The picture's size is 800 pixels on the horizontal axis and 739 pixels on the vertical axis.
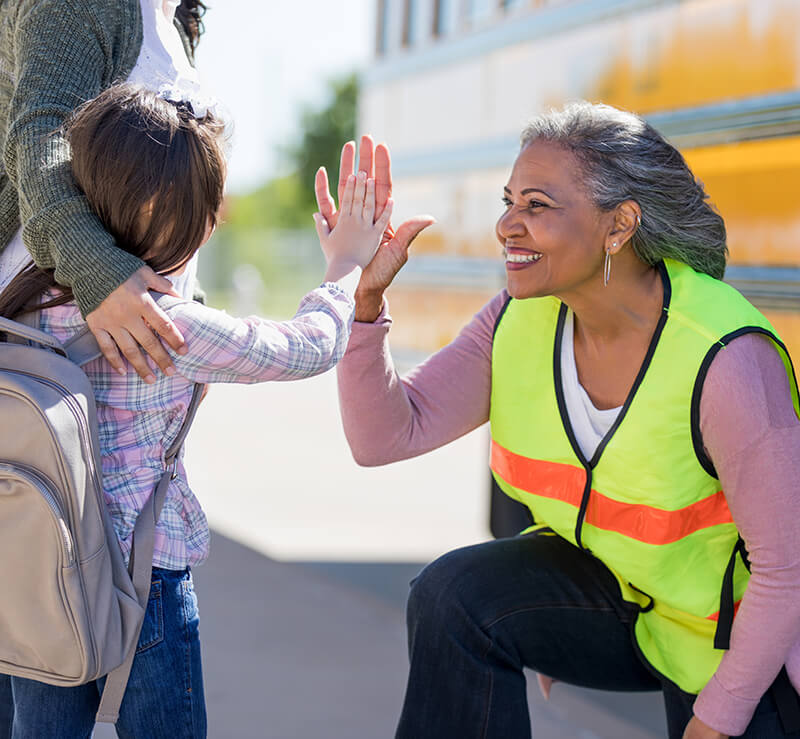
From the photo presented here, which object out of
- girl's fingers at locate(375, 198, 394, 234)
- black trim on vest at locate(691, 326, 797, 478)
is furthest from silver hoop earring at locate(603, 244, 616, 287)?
girl's fingers at locate(375, 198, 394, 234)

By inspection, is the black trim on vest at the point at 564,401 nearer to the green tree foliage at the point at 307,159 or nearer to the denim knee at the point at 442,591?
the denim knee at the point at 442,591

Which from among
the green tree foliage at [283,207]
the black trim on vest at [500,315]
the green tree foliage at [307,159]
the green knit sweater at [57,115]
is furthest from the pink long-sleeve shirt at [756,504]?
the green tree foliage at [307,159]

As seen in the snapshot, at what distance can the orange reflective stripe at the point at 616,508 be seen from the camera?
1831mm

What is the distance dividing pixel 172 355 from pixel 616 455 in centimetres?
73

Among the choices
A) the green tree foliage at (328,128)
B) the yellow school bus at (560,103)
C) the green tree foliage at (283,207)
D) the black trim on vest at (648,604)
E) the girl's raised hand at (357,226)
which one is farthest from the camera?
the green tree foliage at (328,128)

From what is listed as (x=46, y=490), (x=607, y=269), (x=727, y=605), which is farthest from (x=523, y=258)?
(x=46, y=490)

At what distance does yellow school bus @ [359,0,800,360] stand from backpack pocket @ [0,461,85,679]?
4.80 feet

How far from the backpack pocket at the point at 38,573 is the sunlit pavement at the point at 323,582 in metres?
1.09

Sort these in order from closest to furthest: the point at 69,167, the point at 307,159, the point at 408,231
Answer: the point at 69,167
the point at 408,231
the point at 307,159

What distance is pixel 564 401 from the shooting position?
1.95 meters

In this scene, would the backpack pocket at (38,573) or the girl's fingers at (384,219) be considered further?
the girl's fingers at (384,219)

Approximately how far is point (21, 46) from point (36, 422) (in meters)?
0.56

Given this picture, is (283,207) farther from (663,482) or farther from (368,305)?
(663,482)

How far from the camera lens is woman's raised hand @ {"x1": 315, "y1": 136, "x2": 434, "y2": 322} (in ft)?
6.13
